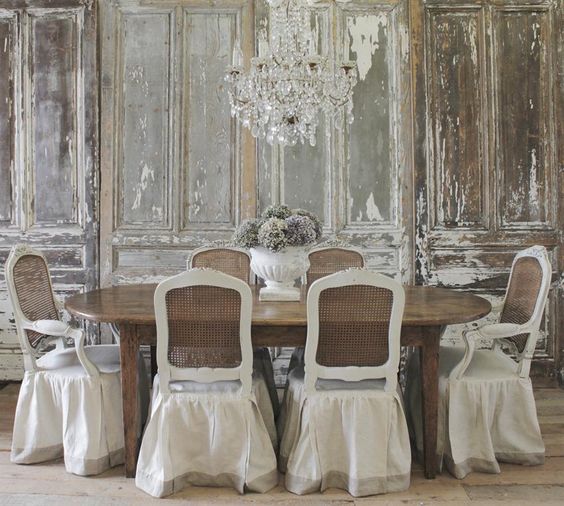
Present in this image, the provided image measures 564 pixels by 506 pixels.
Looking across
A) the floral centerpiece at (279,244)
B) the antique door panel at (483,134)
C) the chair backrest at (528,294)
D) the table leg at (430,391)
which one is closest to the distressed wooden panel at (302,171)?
the antique door panel at (483,134)

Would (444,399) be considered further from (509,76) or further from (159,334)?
(509,76)

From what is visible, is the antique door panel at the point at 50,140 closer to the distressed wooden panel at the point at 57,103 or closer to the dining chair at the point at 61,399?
the distressed wooden panel at the point at 57,103

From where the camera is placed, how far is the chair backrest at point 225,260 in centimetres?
336

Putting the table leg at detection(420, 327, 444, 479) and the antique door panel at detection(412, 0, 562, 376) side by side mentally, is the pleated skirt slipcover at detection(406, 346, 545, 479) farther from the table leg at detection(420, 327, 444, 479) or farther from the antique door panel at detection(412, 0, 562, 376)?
the antique door panel at detection(412, 0, 562, 376)

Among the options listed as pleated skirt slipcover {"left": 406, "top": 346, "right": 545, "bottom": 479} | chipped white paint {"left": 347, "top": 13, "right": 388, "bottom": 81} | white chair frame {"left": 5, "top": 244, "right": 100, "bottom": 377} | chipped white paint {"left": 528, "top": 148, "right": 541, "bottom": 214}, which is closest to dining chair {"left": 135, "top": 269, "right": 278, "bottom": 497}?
white chair frame {"left": 5, "top": 244, "right": 100, "bottom": 377}

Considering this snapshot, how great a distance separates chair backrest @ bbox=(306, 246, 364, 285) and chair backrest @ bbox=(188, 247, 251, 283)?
16.6 inches

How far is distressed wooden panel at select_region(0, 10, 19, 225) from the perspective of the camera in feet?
12.9

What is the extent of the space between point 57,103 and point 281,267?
2447 mm

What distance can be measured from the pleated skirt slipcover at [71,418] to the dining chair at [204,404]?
0.26 m

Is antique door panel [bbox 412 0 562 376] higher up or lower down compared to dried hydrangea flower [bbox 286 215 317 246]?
higher up

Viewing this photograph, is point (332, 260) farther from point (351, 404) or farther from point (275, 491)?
point (275, 491)

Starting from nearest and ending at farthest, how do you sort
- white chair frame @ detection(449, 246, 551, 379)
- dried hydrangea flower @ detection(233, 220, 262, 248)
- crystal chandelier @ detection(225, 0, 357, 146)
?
1. white chair frame @ detection(449, 246, 551, 379)
2. dried hydrangea flower @ detection(233, 220, 262, 248)
3. crystal chandelier @ detection(225, 0, 357, 146)

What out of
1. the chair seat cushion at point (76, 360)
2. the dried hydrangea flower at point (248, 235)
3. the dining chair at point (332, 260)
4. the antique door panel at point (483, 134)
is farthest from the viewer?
the antique door panel at point (483, 134)

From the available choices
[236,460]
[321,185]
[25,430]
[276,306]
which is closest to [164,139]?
[321,185]
